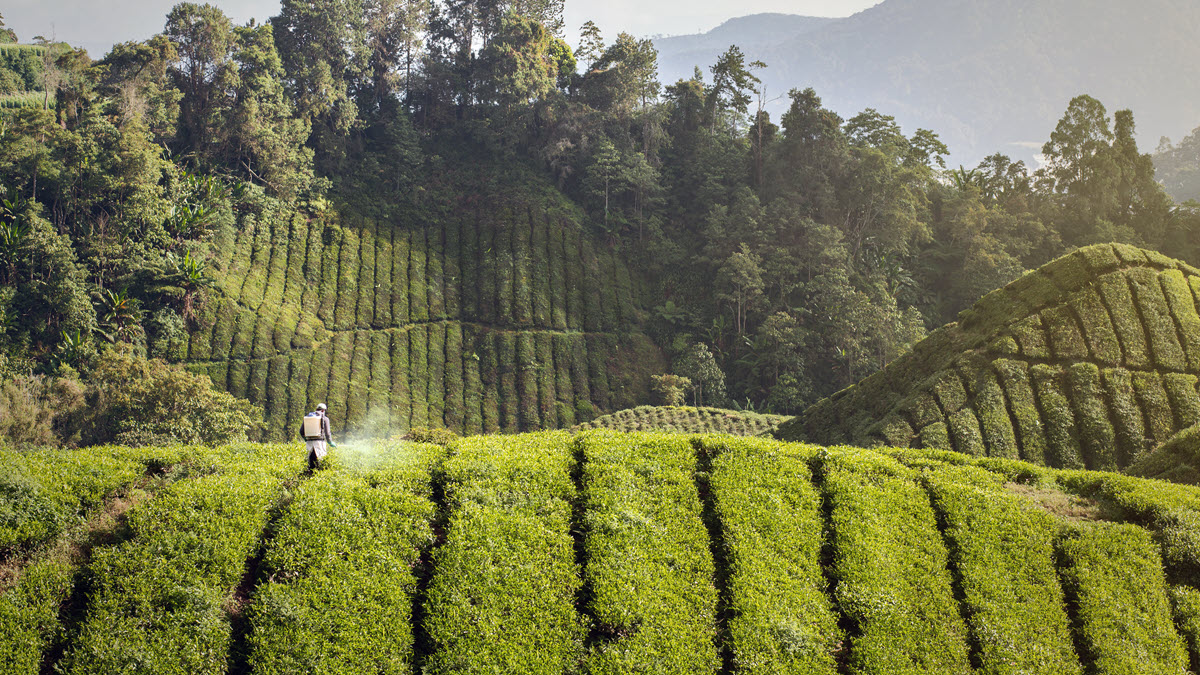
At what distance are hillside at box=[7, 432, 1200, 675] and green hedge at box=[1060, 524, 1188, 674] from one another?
34 mm

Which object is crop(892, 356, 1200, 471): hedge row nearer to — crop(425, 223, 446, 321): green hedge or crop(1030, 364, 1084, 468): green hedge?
crop(1030, 364, 1084, 468): green hedge

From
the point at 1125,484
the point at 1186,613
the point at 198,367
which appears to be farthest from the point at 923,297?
the point at 198,367

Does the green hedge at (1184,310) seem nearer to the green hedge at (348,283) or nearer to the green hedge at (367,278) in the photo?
the green hedge at (367,278)

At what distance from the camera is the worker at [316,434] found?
41.3 ft

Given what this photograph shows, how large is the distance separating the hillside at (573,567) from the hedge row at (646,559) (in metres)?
0.04

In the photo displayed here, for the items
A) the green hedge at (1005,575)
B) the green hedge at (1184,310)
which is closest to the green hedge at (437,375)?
the green hedge at (1005,575)

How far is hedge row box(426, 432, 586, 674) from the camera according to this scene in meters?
10.8

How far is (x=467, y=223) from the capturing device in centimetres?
4603

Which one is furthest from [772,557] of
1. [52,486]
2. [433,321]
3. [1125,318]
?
[433,321]

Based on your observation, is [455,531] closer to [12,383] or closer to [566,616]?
[566,616]

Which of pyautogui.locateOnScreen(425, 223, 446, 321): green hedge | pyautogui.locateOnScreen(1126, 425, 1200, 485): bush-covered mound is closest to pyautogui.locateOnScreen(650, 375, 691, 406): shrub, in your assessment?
pyautogui.locateOnScreen(425, 223, 446, 321): green hedge

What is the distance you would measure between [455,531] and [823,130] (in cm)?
4445

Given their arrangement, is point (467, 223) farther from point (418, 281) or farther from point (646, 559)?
point (646, 559)

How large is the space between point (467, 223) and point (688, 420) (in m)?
21.0
